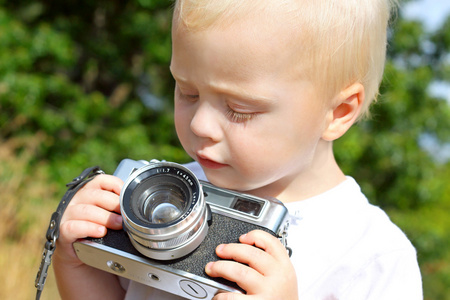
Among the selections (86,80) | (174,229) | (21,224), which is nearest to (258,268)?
(174,229)

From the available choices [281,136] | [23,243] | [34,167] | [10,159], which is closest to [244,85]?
Result: [281,136]

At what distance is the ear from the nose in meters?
0.28

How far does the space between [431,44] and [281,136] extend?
12.7 feet

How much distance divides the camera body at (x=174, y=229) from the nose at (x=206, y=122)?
0.29ft

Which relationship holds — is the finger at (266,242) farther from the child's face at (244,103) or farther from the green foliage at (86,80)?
the green foliage at (86,80)

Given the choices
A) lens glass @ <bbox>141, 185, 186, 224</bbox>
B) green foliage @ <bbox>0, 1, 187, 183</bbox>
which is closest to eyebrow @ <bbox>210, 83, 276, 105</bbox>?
lens glass @ <bbox>141, 185, 186, 224</bbox>

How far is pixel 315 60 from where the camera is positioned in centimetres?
98

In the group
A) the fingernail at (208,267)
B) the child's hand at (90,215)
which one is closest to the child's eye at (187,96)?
the child's hand at (90,215)

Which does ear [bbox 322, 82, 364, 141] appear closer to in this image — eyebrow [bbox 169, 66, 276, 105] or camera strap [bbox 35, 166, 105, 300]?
eyebrow [bbox 169, 66, 276, 105]

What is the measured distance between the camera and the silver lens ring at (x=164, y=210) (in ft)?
2.98

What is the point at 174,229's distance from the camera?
2.98 feet

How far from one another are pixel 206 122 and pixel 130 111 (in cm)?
355

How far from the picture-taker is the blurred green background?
3.89 m

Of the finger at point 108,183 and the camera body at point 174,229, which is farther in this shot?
the finger at point 108,183
